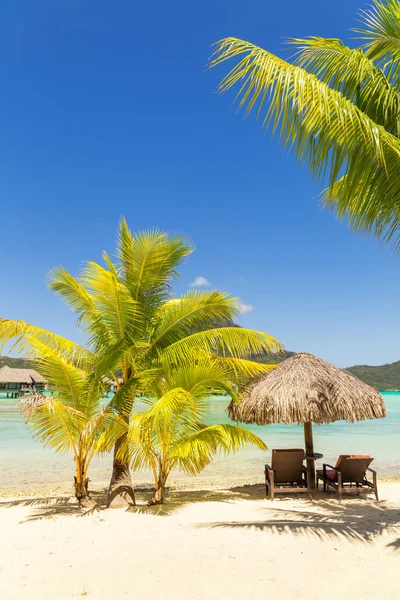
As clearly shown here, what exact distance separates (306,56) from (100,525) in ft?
18.5

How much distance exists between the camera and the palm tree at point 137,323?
6.79m

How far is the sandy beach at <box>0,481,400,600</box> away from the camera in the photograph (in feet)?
11.9

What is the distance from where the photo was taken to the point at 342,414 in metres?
6.97

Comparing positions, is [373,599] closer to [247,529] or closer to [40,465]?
[247,529]

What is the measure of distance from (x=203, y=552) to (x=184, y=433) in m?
2.37

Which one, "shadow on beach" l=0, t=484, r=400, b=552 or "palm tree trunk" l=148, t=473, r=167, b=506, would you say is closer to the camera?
"shadow on beach" l=0, t=484, r=400, b=552

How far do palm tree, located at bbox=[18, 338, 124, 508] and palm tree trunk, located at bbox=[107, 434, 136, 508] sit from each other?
0.31 metres

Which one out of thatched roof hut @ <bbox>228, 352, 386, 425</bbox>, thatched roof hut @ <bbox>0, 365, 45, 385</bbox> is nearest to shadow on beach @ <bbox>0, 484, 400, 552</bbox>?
thatched roof hut @ <bbox>228, 352, 386, 425</bbox>

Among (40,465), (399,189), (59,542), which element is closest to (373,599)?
(59,542)

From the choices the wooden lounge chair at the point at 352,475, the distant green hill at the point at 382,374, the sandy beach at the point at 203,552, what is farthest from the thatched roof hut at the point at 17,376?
the distant green hill at the point at 382,374

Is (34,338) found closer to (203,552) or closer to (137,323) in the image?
(137,323)

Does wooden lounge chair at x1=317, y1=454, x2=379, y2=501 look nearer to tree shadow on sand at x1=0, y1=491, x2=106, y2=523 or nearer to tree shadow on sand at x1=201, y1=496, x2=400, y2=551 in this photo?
tree shadow on sand at x1=201, y1=496, x2=400, y2=551

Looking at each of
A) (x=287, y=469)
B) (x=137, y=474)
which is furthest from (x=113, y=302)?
(x=137, y=474)

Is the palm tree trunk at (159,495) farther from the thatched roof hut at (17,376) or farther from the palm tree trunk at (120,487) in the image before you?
the thatched roof hut at (17,376)
